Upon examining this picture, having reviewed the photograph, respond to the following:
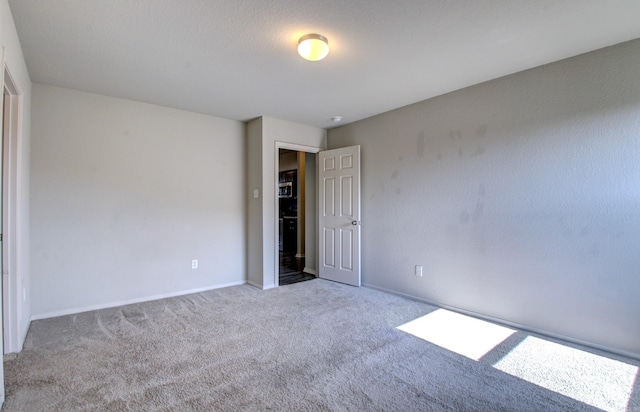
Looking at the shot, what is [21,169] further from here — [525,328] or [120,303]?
[525,328]

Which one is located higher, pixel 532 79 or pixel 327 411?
pixel 532 79

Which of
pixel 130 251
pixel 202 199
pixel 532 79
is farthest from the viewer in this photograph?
pixel 202 199

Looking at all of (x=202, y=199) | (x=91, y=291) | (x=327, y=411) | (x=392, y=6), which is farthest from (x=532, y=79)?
(x=91, y=291)

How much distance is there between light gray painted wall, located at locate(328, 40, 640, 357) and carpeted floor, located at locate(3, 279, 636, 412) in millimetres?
740

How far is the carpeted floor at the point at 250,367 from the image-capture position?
1826 millimetres

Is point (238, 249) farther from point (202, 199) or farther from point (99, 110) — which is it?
point (99, 110)

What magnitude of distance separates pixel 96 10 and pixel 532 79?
3.50 metres

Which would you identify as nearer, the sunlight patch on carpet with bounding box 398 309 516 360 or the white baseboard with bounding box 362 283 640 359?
the white baseboard with bounding box 362 283 640 359

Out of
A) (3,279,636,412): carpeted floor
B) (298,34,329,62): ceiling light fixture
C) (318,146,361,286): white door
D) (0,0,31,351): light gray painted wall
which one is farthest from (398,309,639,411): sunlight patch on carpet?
(0,0,31,351): light gray painted wall

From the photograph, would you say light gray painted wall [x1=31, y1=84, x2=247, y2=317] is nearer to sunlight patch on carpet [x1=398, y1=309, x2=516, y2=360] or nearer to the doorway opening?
the doorway opening

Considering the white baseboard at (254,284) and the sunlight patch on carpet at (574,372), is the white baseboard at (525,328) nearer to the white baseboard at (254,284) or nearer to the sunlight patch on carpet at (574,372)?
the sunlight patch on carpet at (574,372)

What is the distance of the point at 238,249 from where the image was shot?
450cm

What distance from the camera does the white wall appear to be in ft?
13.9

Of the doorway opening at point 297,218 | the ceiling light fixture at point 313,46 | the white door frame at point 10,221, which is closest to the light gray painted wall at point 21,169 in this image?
the white door frame at point 10,221
